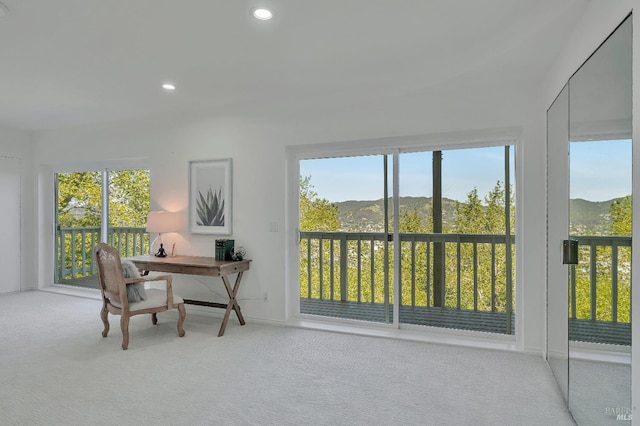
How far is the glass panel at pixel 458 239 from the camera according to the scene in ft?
11.9

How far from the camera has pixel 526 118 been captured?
332 cm

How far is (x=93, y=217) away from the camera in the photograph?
572cm

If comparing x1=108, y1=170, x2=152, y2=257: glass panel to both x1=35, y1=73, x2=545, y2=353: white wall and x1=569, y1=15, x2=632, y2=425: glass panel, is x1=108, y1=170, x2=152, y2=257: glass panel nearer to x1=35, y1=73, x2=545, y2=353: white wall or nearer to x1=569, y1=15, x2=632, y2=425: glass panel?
x1=35, y1=73, x2=545, y2=353: white wall

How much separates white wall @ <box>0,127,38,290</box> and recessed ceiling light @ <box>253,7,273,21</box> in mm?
5288

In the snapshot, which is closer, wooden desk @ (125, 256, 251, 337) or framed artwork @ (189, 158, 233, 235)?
wooden desk @ (125, 256, 251, 337)

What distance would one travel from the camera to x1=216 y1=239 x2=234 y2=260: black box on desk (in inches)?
167

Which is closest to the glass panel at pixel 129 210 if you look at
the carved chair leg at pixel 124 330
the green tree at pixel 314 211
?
the carved chair leg at pixel 124 330

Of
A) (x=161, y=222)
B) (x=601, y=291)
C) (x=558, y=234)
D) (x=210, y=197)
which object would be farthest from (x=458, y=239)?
(x=161, y=222)

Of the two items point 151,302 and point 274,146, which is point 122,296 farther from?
point 274,146

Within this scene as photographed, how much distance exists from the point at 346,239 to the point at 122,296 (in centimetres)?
222

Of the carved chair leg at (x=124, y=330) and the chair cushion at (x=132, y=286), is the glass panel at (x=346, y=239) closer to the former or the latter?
the chair cushion at (x=132, y=286)

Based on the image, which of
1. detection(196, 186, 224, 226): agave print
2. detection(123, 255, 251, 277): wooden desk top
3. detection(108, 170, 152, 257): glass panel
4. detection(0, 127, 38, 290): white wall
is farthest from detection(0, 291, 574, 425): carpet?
detection(0, 127, 38, 290): white wall

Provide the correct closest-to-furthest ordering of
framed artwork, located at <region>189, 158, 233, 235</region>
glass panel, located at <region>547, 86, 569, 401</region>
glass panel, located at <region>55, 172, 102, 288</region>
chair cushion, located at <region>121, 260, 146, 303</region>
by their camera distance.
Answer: glass panel, located at <region>547, 86, 569, 401</region>, chair cushion, located at <region>121, 260, 146, 303</region>, framed artwork, located at <region>189, 158, 233, 235</region>, glass panel, located at <region>55, 172, 102, 288</region>

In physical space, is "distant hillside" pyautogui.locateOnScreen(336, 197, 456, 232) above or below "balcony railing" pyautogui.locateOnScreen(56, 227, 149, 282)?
above
